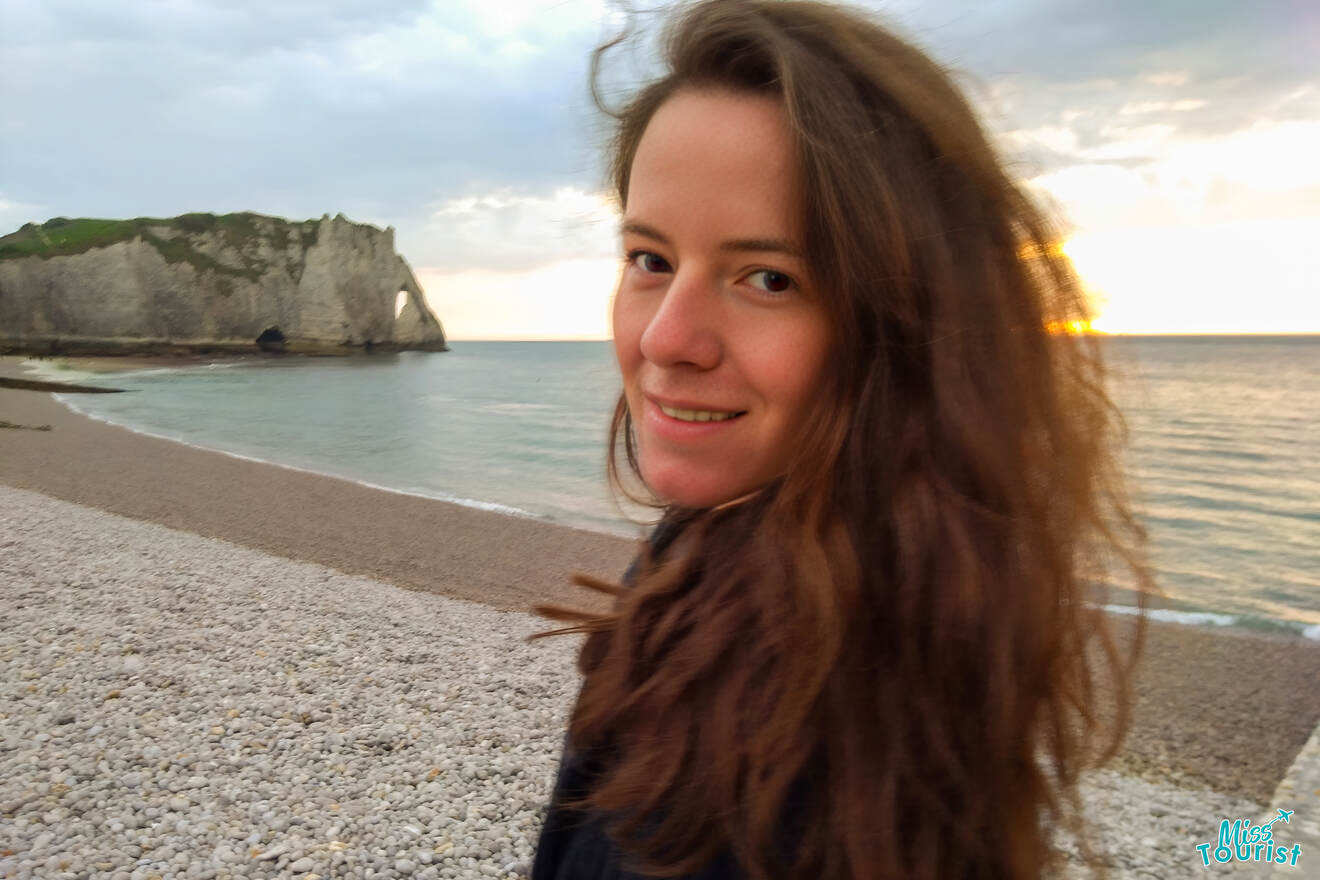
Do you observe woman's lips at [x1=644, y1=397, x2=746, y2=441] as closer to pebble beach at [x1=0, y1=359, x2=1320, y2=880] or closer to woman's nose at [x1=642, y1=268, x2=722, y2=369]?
woman's nose at [x1=642, y1=268, x2=722, y2=369]

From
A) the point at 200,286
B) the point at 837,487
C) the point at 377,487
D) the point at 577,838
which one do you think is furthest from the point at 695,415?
the point at 200,286

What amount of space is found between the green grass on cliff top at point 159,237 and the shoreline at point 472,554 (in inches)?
1644

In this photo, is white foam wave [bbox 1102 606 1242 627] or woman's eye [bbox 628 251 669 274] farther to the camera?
white foam wave [bbox 1102 606 1242 627]

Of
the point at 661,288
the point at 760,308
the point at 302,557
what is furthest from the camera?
the point at 302,557

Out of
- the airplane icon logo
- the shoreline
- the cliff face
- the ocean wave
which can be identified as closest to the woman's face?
the shoreline

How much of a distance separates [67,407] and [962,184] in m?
28.6

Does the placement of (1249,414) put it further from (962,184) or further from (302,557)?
(962,184)

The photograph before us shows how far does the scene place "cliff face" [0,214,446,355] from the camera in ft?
166

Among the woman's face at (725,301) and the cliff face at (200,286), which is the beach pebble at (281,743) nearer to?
the woman's face at (725,301)

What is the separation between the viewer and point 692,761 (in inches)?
41.0

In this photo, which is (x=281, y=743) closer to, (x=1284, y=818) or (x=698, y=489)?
(x=698, y=489)

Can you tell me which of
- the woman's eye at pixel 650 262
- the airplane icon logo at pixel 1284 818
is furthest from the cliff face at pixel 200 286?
the woman's eye at pixel 650 262

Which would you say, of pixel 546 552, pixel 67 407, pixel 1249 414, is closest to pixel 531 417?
pixel 67 407

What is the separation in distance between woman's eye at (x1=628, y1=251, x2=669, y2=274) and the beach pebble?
Answer: 195 cm
